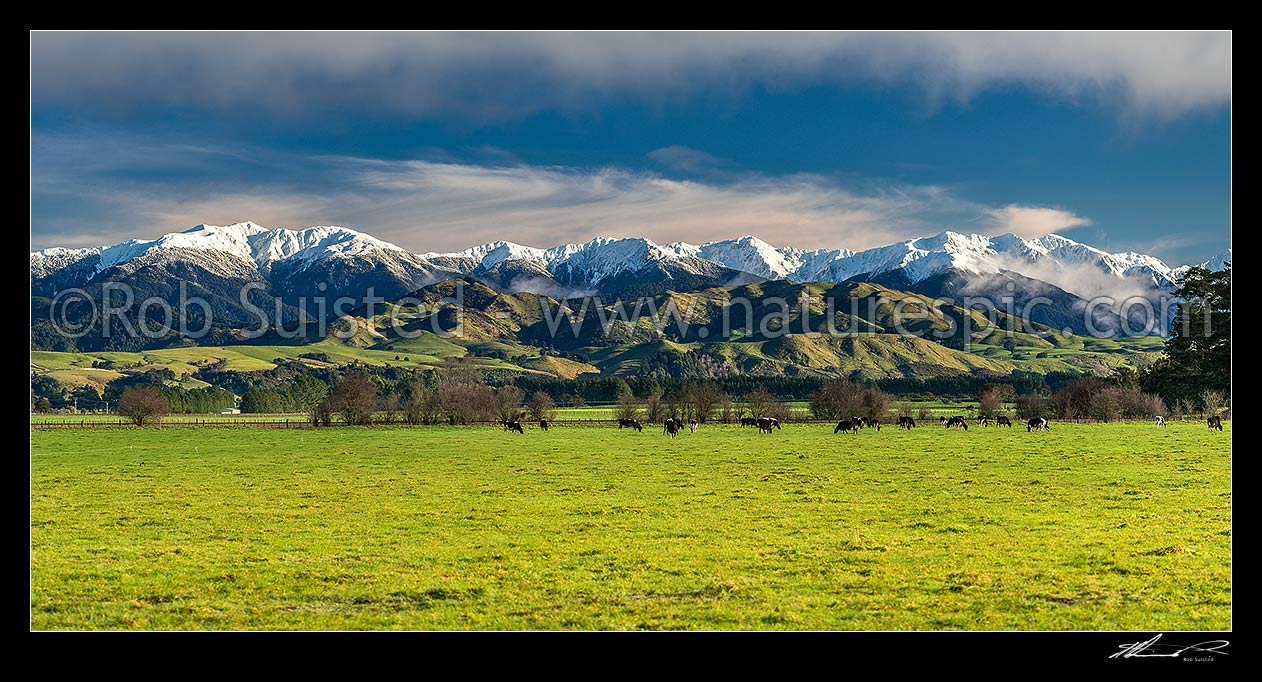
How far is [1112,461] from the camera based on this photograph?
121ft

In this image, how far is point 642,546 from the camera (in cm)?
1731

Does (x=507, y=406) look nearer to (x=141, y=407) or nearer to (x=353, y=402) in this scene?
(x=353, y=402)

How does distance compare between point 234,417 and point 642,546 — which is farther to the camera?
point 234,417

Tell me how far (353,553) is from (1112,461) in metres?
32.7

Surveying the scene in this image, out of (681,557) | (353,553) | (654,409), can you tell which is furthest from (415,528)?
(654,409)

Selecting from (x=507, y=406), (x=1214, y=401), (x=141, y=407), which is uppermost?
(x=1214, y=401)

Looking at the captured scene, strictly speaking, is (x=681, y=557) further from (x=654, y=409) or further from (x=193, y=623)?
(x=654, y=409)

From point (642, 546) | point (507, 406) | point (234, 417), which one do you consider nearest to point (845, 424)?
point (507, 406)
